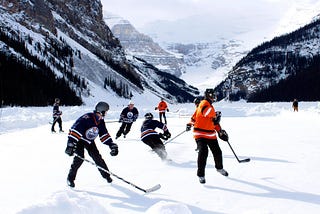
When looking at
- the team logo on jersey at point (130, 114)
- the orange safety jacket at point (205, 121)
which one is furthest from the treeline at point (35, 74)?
the orange safety jacket at point (205, 121)

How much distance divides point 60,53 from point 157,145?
3809 inches

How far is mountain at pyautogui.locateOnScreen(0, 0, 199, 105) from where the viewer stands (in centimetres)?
7200

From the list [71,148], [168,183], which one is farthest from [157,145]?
[71,148]

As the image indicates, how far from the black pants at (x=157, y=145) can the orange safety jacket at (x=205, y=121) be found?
2.57m

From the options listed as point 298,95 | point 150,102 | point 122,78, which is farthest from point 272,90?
point 122,78

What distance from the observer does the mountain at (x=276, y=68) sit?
12952 cm

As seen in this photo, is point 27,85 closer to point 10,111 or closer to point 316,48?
point 10,111

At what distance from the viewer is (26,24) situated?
10325 cm

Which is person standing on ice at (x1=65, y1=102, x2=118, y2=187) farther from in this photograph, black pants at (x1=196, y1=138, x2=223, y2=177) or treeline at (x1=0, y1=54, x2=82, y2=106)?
treeline at (x1=0, y1=54, x2=82, y2=106)

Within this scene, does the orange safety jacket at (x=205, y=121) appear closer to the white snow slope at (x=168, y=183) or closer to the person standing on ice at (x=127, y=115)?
the white snow slope at (x=168, y=183)

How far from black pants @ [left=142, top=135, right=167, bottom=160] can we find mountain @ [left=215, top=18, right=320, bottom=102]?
119 meters

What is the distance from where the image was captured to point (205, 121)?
24.7 feet

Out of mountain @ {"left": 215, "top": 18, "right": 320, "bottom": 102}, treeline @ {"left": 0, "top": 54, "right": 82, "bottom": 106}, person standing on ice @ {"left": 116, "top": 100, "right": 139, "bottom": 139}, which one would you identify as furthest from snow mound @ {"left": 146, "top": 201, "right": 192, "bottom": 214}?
mountain @ {"left": 215, "top": 18, "right": 320, "bottom": 102}

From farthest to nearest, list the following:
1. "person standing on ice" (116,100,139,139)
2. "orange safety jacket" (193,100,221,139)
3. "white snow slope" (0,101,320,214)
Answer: "person standing on ice" (116,100,139,139) → "orange safety jacket" (193,100,221,139) → "white snow slope" (0,101,320,214)
